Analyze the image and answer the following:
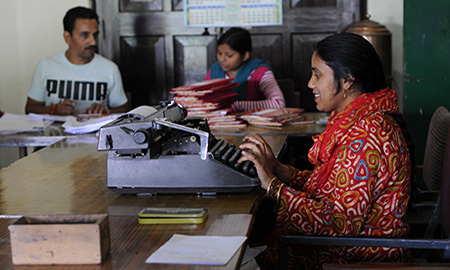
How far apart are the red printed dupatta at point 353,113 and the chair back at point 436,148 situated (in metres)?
0.68

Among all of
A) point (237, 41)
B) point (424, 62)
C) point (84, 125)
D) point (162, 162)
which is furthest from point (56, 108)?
point (424, 62)

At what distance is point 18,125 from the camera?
3506 mm

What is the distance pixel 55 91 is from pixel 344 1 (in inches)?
101

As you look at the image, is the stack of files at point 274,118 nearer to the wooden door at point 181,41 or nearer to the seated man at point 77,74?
the seated man at point 77,74

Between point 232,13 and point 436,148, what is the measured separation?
3.02 metres

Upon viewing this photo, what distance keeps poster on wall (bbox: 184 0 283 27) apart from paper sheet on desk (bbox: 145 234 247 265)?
13.3 feet

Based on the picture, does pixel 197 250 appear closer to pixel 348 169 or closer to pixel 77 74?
pixel 348 169

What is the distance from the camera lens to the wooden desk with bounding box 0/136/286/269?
1.46 meters

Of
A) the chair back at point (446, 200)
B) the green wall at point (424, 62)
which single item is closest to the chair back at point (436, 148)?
the chair back at point (446, 200)

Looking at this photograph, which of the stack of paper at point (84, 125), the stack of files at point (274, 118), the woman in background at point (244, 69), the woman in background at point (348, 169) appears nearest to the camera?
the woman in background at point (348, 169)

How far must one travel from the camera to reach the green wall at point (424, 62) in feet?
13.0

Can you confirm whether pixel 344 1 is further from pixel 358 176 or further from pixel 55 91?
pixel 358 176

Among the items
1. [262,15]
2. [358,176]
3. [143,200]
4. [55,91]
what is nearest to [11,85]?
[55,91]

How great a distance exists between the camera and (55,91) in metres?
4.54
